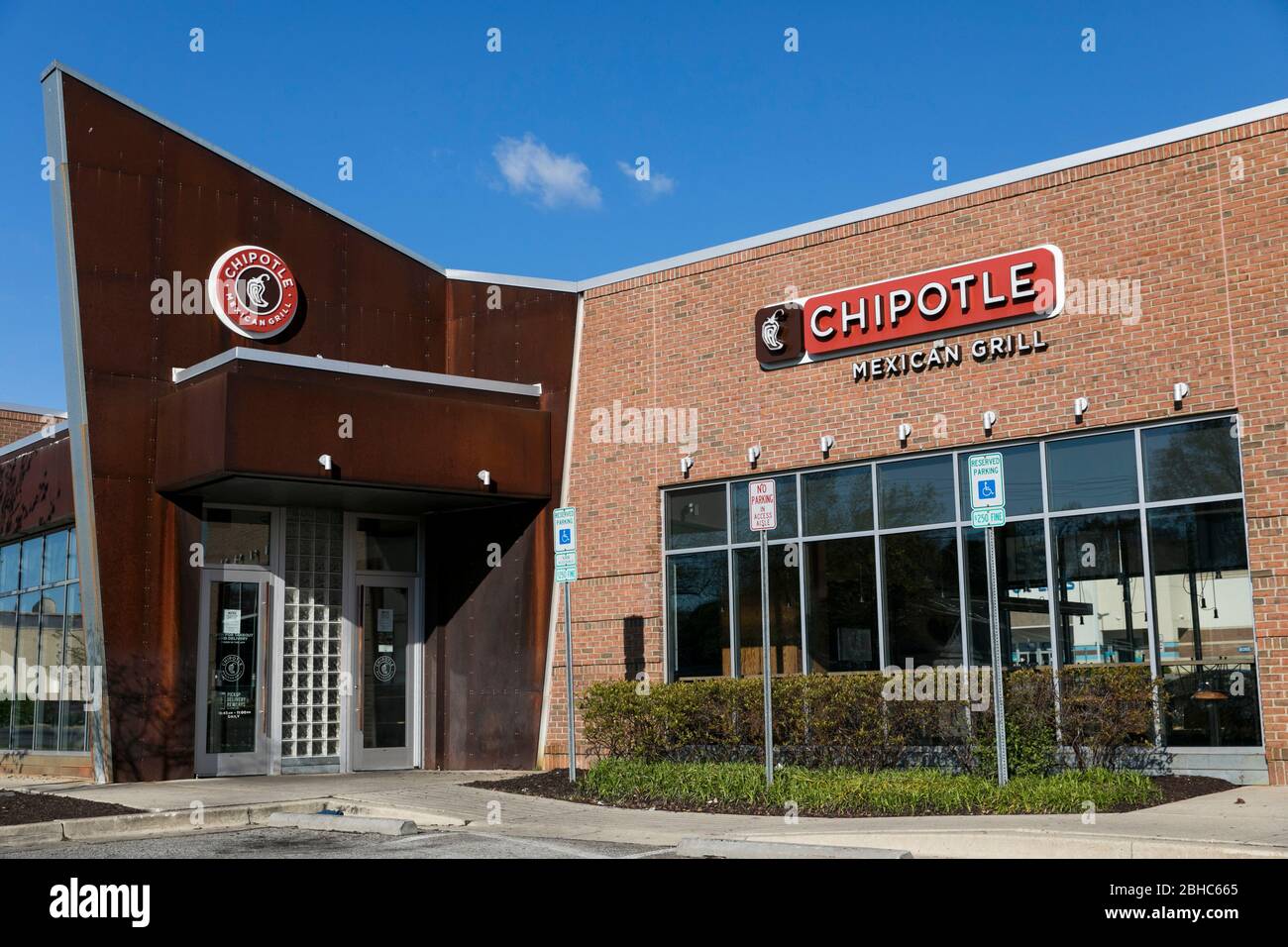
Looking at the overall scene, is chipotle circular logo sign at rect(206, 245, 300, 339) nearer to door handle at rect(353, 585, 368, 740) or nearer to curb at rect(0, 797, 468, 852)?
door handle at rect(353, 585, 368, 740)

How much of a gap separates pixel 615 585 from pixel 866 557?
369 cm

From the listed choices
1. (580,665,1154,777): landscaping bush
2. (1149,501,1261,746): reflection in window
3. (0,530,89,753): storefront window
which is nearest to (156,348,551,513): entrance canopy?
(0,530,89,753): storefront window

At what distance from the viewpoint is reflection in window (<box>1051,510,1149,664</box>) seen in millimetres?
13695

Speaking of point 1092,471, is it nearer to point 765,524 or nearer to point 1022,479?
point 1022,479

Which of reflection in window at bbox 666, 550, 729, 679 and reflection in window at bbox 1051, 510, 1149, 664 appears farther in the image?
reflection in window at bbox 666, 550, 729, 679

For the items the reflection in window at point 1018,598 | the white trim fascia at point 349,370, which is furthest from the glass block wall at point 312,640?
the reflection in window at point 1018,598

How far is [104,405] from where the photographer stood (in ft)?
52.7

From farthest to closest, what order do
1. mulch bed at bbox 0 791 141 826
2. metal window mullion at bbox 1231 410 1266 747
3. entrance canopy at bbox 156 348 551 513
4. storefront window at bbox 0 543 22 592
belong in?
storefront window at bbox 0 543 22 592 < entrance canopy at bbox 156 348 551 513 < metal window mullion at bbox 1231 410 1266 747 < mulch bed at bbox 0 791 141 826

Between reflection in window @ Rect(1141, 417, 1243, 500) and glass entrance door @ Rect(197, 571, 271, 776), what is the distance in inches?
426

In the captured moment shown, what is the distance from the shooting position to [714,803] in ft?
42.5

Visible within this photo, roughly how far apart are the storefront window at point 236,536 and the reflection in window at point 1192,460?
10.8 metres
